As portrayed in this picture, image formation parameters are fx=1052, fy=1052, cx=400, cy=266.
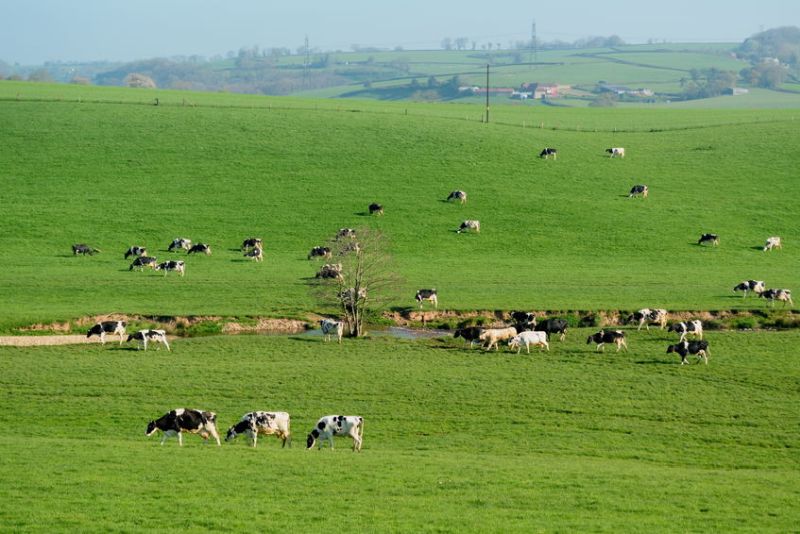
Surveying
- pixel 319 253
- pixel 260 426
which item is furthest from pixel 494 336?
pixel 319 253

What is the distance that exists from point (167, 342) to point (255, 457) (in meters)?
19.1

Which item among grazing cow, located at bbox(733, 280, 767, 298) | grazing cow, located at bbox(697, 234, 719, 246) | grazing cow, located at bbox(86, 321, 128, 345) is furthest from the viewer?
grazing cow, located at bbox(697, 234, 719, 246)

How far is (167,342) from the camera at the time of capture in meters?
46.5

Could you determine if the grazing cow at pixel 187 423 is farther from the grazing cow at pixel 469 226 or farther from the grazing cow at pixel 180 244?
the grazing cow at pixel 469 226

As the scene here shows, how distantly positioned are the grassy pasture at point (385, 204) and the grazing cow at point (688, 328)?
19.1ft

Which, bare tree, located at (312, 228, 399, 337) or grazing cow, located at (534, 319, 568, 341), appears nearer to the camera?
grazing cow, located at (534, 319, 568, 341)

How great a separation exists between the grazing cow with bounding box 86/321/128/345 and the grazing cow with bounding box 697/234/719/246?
4011cm

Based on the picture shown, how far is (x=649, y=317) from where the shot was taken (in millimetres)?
49719

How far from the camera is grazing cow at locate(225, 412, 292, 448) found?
102 feet

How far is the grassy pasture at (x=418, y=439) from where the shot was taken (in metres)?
23.7

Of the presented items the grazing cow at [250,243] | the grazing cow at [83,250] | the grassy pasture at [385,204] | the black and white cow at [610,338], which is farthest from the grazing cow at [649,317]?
the grazing cow at [83,250]

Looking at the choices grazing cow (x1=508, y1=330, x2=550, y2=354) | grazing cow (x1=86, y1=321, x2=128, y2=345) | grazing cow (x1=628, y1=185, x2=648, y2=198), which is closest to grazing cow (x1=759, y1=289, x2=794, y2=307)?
grazing cow (x1=508, y1=330, x2=550, y2=354)

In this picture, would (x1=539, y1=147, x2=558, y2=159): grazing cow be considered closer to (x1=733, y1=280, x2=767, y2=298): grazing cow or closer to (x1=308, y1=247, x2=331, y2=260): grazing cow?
(x1=308, y1=247, x2=331, y2=260): grazing cow

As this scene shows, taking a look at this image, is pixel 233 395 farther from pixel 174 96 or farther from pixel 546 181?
pixel 174 96
